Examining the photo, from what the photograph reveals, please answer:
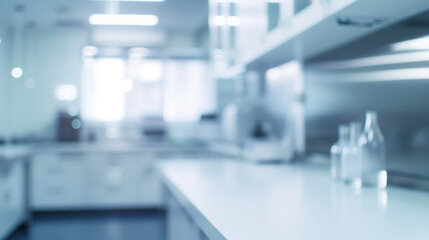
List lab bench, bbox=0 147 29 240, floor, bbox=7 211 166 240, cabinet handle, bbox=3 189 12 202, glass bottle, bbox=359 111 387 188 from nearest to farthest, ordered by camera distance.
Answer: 1. glass bottle, bbox=359 111 387 188
2. lab bench, bbox=0 147 29 240
3. cabinet handle, bbox=3 189 12 202
4. floor, bbox=7 211 166 240

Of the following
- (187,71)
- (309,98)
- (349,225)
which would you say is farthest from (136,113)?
(349,225)

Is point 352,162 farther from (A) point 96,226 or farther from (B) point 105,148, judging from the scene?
(B) point 105,148

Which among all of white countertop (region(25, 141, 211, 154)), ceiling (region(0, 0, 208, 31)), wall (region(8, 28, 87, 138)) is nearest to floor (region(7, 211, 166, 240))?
white countertop (region(25, 141, 211, 154))

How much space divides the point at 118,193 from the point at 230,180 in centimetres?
347

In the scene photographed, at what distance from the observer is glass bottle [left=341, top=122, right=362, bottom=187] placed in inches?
52.6

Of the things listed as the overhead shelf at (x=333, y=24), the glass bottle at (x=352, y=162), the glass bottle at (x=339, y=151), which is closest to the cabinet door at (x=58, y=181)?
the overhead shelf at (x=333, y=24)

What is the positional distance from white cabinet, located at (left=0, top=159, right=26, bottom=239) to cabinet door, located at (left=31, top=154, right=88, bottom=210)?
0.36 m

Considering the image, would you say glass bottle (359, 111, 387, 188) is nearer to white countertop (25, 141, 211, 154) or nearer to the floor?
the floor

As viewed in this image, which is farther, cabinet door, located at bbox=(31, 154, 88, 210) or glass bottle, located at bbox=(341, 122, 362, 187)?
cabinet door, located at bbox=(31, 154, 88, 210)

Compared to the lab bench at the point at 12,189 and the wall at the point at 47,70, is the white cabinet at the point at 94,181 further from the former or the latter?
the wall at the point at 47,70

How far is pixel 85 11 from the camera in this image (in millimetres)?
4941

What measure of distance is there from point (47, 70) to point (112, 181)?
191cm

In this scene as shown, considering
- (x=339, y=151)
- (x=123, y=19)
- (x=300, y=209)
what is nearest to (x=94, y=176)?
(x=123, y=19)

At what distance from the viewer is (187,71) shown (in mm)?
6000
